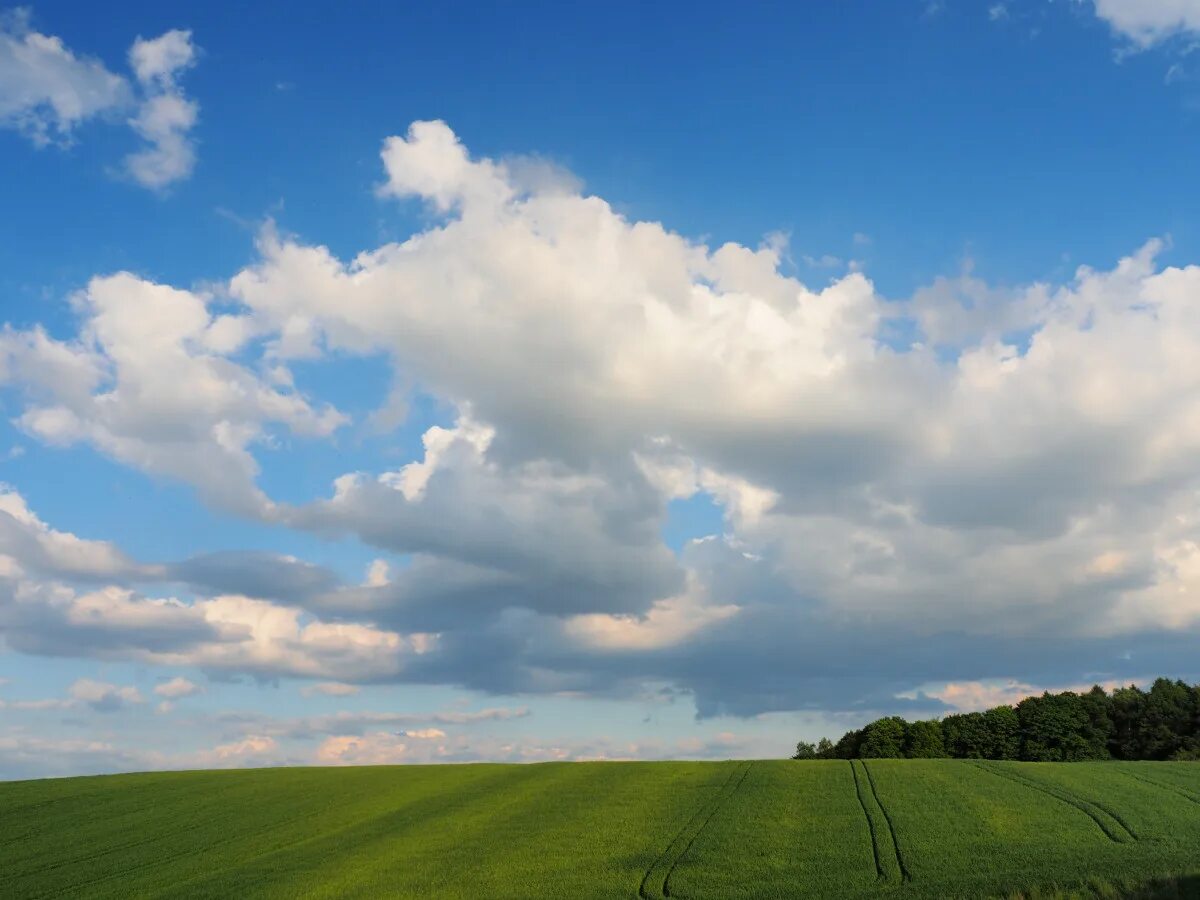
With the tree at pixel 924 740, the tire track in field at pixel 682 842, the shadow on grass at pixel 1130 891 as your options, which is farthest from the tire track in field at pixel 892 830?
the tree at pixel 924 740

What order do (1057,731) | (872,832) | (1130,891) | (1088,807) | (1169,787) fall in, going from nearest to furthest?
(1130,891)
(872,832)
(1088,807)
(1169,787)
(1057,731)

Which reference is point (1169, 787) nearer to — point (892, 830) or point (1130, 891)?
point (892, 830)

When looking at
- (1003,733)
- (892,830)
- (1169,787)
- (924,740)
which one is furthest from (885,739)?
(892,830)

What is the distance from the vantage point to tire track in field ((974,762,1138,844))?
128 ft

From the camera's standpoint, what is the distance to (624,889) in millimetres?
32875

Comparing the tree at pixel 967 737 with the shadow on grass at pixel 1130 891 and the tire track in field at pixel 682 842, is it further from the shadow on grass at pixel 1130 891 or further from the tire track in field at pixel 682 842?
the shadow on grass at pixel 1130 891

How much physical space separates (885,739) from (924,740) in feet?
14.5

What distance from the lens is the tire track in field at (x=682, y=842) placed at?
32.8 metres

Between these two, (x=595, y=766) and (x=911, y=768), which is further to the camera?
(x=595, y=766)

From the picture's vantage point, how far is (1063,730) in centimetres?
10300

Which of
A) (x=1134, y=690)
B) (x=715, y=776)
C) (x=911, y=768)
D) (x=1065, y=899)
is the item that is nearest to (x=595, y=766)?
(x=715, y=776)

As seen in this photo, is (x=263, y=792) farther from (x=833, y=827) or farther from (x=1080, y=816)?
(x=1080, y=816)

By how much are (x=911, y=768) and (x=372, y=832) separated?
104 feet

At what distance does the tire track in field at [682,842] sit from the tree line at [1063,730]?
59.6 meters
